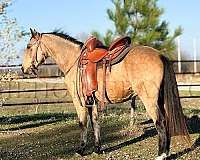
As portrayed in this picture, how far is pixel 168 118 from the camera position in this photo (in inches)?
250

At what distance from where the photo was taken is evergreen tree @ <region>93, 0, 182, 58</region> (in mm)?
30016

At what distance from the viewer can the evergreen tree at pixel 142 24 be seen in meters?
30.0

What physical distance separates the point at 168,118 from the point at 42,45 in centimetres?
257

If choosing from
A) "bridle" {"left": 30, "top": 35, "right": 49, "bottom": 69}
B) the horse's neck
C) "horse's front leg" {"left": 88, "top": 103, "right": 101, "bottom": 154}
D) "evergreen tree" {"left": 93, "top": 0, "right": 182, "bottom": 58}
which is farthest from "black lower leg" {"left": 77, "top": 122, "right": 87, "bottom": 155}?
"evergreen tree" {"left": 93, "top": 0, "right": 182, "bottom": 58}

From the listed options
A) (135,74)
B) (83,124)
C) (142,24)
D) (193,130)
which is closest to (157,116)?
(135,74)

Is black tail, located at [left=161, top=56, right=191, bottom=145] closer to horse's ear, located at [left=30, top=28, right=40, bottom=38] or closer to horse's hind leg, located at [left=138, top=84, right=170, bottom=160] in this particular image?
horse's hind leg, located at [left=138, top=84, right=170, bottom=160]

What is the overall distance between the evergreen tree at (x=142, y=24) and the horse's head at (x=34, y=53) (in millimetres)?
22033

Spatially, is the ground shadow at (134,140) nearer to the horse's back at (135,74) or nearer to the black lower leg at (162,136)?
the horse's back at (135,74)

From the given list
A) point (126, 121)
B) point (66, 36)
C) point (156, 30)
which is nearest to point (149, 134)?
point (126, 121)

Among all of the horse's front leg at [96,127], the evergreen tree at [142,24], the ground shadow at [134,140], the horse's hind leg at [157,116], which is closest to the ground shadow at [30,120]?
the ground shadow at [134,140]

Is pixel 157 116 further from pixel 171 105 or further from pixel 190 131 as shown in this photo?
pixel 190 131

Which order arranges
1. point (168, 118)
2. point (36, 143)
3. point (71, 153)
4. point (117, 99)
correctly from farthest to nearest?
point (36, 143), point (71, 153), point (117, 99), point (168, 118)

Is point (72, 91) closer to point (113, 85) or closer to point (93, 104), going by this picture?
point (93, 104)

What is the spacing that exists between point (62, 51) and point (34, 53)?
51 cm
